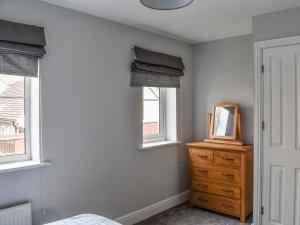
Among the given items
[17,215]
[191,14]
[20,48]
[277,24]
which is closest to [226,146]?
[277,24]

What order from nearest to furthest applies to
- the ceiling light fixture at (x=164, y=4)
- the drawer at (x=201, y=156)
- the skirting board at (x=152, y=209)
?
the ceiling light fixture at (x=164, y=4) < the skirting board at (x=152, y=209) < the drawer at (x=201, y=156)

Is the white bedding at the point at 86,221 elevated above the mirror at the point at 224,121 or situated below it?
below

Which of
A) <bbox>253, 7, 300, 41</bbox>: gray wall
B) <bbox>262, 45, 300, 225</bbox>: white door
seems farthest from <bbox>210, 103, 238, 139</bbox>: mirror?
<bbox>253, 7, 300, 41</bbox>: gray wall

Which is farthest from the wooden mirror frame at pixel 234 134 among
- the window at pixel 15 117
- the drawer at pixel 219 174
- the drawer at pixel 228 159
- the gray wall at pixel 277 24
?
the window at pixel 15 117

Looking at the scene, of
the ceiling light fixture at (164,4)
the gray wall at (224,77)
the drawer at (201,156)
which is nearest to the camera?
the ceiling light fixture at (164,4)

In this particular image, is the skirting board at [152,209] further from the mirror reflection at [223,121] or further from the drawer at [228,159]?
the mirror reflection at [223,121]

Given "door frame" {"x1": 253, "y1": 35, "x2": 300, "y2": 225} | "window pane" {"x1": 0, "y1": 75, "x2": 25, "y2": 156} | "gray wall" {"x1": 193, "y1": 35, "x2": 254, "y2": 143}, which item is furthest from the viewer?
"gray wall" {"x1": 193, "y1": 35, "x2": 254, "y2": 143}

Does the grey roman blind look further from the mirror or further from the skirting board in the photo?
the skirting board

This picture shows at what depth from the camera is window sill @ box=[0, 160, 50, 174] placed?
2201mm

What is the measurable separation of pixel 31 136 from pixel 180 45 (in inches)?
95.5

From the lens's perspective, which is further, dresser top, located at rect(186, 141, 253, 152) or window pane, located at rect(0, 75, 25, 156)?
dresser top, located at rect(186, 141, 253, 152)

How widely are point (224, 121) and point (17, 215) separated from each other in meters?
2.72

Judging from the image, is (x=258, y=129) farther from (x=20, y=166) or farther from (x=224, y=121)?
(x=20, y=166)

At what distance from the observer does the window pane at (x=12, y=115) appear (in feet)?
7.80
